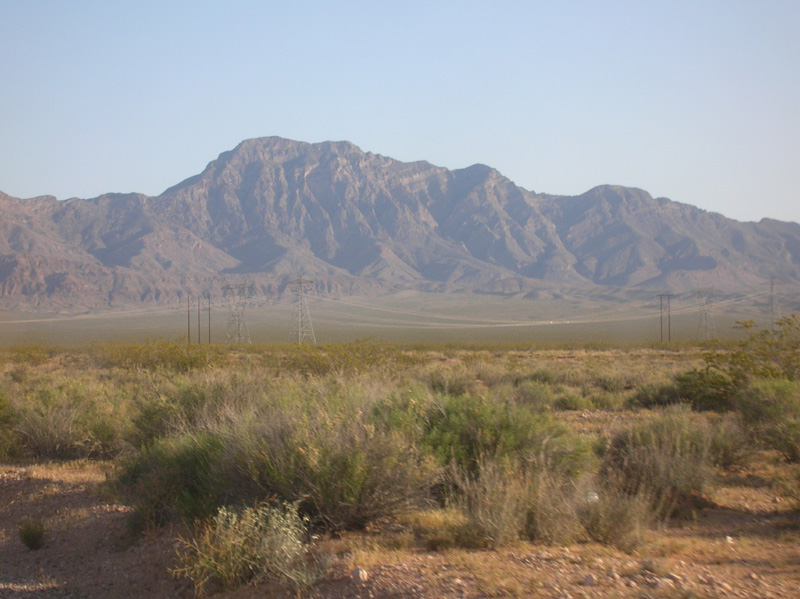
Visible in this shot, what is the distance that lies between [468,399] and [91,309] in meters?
172

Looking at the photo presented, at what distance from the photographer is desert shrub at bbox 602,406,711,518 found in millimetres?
10383

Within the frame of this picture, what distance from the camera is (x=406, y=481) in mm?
8242

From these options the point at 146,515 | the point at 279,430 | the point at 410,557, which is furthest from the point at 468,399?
the point at 146,515

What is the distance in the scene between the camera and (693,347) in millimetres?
63406

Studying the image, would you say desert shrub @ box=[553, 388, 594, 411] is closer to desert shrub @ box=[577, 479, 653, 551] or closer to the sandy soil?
the sandy soil

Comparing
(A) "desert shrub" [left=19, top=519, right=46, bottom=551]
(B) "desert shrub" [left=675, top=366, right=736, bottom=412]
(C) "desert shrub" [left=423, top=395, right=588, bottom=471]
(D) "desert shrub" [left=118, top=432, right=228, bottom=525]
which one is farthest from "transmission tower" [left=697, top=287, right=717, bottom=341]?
(A) "desert shrub" [left=19, top=519, right=46, bottom=551]

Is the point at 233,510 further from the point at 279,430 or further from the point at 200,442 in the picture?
the point at 200,442

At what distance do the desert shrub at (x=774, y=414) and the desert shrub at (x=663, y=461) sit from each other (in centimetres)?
159

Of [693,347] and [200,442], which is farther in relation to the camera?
[693,347]

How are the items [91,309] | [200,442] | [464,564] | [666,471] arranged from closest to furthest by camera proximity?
1. [464,564]
2. [200,442]
3. [666,471]
4. [91,309]

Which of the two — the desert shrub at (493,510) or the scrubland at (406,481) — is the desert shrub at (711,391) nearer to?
the scrubland at (406,481)

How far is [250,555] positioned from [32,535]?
392cm

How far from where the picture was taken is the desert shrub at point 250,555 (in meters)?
7.03

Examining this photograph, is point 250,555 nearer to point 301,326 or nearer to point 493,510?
point 493,510
